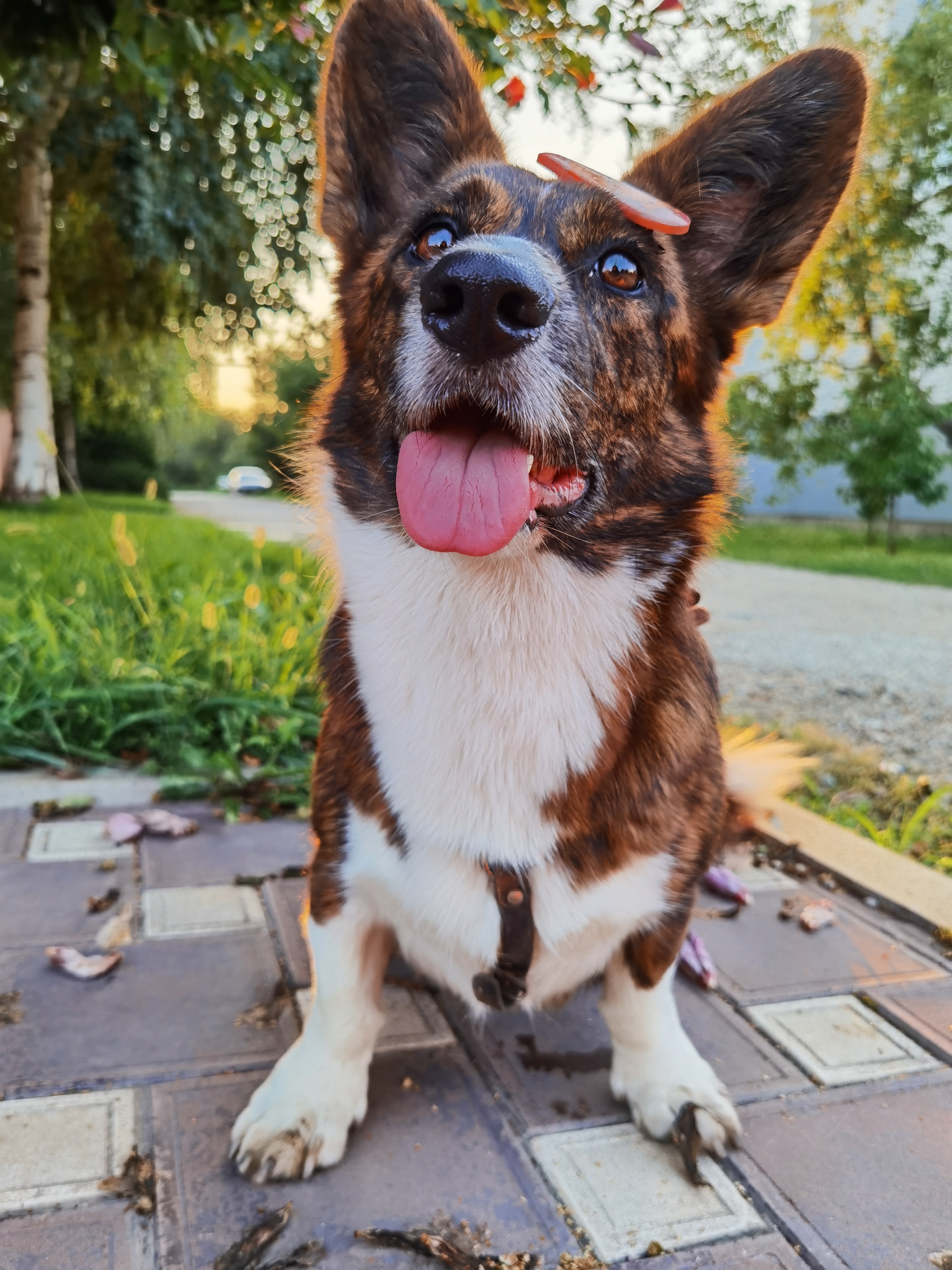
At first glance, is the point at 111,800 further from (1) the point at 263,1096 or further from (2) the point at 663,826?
(2) the point at 663,826

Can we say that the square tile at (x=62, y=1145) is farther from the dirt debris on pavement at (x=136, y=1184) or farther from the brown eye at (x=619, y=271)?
the brown eye at (x=619, y=271)

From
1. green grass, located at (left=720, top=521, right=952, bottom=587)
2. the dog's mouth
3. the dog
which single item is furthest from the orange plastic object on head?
green grass, located at (left=720, top=521, right=952, bottom=587)

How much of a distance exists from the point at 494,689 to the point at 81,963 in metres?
1.09

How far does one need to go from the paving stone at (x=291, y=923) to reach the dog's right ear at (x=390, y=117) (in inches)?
50.8

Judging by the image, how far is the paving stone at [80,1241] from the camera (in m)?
1.24

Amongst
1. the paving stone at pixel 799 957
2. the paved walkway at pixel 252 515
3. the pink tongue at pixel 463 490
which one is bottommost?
the paved walkway at pixel 252 515

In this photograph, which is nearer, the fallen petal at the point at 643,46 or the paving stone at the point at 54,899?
the paving stone at the point at 54,899

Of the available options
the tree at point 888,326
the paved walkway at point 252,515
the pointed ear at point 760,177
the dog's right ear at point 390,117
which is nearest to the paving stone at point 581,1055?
the paved walkway at point 252,515

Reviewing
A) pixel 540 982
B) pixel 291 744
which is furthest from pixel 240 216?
pixel 540 982

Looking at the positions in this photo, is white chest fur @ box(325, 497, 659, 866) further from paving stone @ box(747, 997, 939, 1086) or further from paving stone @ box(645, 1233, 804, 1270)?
paving stone @ box(747, 997, 939, 1086)

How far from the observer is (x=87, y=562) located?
4.89 metres

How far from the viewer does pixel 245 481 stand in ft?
143

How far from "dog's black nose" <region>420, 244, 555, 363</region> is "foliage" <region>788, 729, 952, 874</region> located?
80.8 inches

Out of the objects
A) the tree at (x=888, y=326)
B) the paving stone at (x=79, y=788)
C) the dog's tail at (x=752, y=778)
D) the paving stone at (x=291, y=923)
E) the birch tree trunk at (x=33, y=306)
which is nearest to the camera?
the paving stone at (x=291, y=923)
